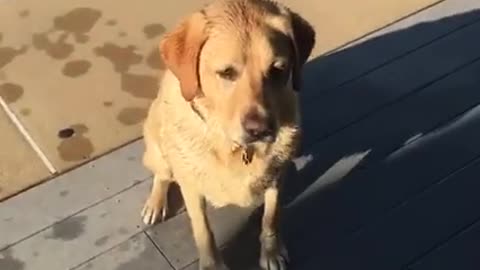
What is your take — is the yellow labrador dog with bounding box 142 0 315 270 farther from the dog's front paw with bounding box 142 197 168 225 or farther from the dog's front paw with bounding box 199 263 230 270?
the dog's front paw with bounding box 142 197 168 225

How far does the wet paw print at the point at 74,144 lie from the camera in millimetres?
3559

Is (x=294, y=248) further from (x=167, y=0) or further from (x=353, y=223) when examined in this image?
(x=167, y=0)

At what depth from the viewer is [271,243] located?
3.15 metres

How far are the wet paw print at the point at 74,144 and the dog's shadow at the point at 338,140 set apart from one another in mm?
744

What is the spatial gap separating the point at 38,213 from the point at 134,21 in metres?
1.21

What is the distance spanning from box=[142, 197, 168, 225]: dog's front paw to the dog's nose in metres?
0.76

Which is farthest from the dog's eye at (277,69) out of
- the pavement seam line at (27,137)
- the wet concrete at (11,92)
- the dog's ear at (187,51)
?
the wet concrete at (11,92)

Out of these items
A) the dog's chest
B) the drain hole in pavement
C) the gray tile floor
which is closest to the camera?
the dog's chest

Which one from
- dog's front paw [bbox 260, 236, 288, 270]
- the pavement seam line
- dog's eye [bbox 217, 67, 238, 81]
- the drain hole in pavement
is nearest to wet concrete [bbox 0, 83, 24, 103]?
the pavement seam line

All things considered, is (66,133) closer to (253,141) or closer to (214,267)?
(214,267)

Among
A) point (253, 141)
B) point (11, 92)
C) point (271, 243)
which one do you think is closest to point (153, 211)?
point (271, 243)

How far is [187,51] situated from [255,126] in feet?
0.98

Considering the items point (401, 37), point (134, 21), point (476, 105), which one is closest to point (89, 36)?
point (134, 21)

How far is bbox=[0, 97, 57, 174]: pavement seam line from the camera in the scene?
352 centimetres
